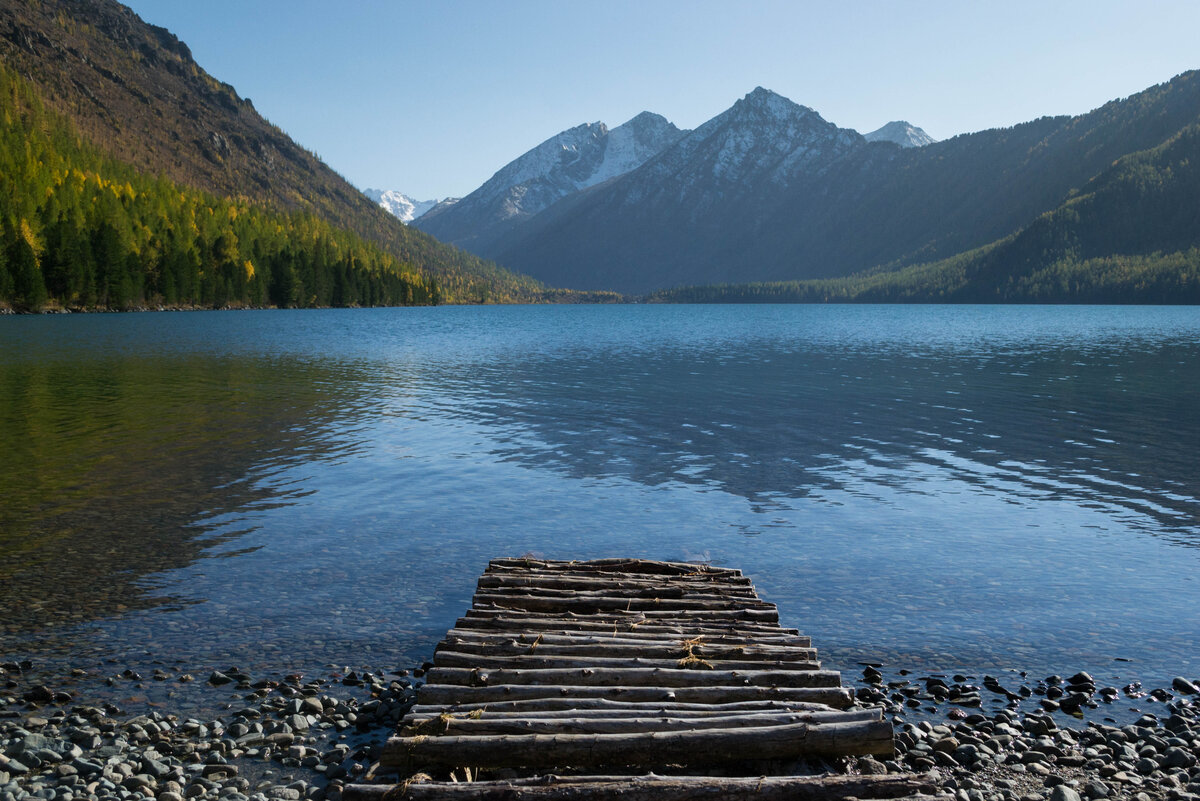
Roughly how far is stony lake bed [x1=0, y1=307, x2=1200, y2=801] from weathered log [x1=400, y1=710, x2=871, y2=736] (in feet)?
3.99

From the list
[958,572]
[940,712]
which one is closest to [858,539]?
[958,572]

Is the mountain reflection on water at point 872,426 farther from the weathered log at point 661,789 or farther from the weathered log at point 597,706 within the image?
the weathered log at point 661,789

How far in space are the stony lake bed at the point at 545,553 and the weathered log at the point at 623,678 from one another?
1.36m

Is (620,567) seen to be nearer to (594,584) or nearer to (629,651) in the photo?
(594,584)

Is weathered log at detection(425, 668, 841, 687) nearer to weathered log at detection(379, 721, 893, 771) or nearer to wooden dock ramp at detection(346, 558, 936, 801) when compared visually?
wooden dock ramp at detection(346, 558, 936, 801)

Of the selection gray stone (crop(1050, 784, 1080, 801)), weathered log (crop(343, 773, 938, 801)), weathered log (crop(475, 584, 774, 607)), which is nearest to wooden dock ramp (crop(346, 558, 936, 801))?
weathered log (crop(343, 773, 938, 801))

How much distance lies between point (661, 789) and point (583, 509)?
15.8 meters

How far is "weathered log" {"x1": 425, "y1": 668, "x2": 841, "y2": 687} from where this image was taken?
34.7ft

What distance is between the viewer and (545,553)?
1984cm

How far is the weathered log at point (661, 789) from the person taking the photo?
8.23 meters

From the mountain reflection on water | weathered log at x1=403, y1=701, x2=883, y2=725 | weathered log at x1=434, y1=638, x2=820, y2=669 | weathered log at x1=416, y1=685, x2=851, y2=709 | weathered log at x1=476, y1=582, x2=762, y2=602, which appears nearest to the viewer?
weathered log at x1=403, y1=701, x2=883, y2=725

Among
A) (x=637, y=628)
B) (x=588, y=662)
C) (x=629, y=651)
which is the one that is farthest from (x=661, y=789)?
(x=637, y=628)

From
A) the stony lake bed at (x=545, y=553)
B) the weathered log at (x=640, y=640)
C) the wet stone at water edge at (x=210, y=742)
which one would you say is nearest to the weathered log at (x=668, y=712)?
the stony lake bed at (x=545, y=553)

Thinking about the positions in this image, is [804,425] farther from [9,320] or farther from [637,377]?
[9,320]
